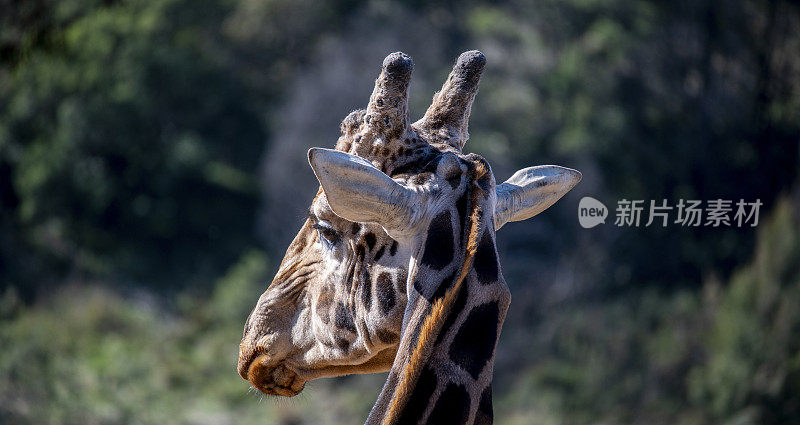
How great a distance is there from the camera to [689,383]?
855 centimetres

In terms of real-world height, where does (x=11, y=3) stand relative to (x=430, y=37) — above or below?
above

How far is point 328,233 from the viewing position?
6.43 ft

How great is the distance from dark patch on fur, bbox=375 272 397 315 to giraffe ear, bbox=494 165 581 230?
307 millimetres

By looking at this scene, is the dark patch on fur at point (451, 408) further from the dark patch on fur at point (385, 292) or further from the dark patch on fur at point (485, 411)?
the dark patch on fur at point (385, 292)

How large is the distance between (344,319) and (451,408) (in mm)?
355

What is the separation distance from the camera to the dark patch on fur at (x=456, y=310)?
170 cm

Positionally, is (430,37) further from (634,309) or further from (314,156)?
(314,156)

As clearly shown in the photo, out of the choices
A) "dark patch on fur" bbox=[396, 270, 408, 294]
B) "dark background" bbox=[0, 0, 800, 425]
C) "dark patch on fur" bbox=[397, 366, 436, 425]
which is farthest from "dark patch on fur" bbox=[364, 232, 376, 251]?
"dark background" bbox=[0, 0, 800, 425]

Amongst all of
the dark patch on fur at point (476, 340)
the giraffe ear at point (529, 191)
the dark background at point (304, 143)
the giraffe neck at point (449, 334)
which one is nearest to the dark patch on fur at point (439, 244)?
the giraffe neck at point (449, 334)

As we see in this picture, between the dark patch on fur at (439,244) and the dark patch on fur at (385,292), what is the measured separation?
12 centimetres

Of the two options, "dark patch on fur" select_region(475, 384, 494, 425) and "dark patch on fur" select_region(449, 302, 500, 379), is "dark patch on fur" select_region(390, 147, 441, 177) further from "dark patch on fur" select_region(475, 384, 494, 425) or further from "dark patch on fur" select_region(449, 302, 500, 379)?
"dark patch on fur" select_region(475, 384, 494, 425)

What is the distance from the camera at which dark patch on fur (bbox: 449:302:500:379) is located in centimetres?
171

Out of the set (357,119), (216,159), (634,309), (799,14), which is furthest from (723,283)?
(357,119)

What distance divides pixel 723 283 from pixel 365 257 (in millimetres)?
9521
